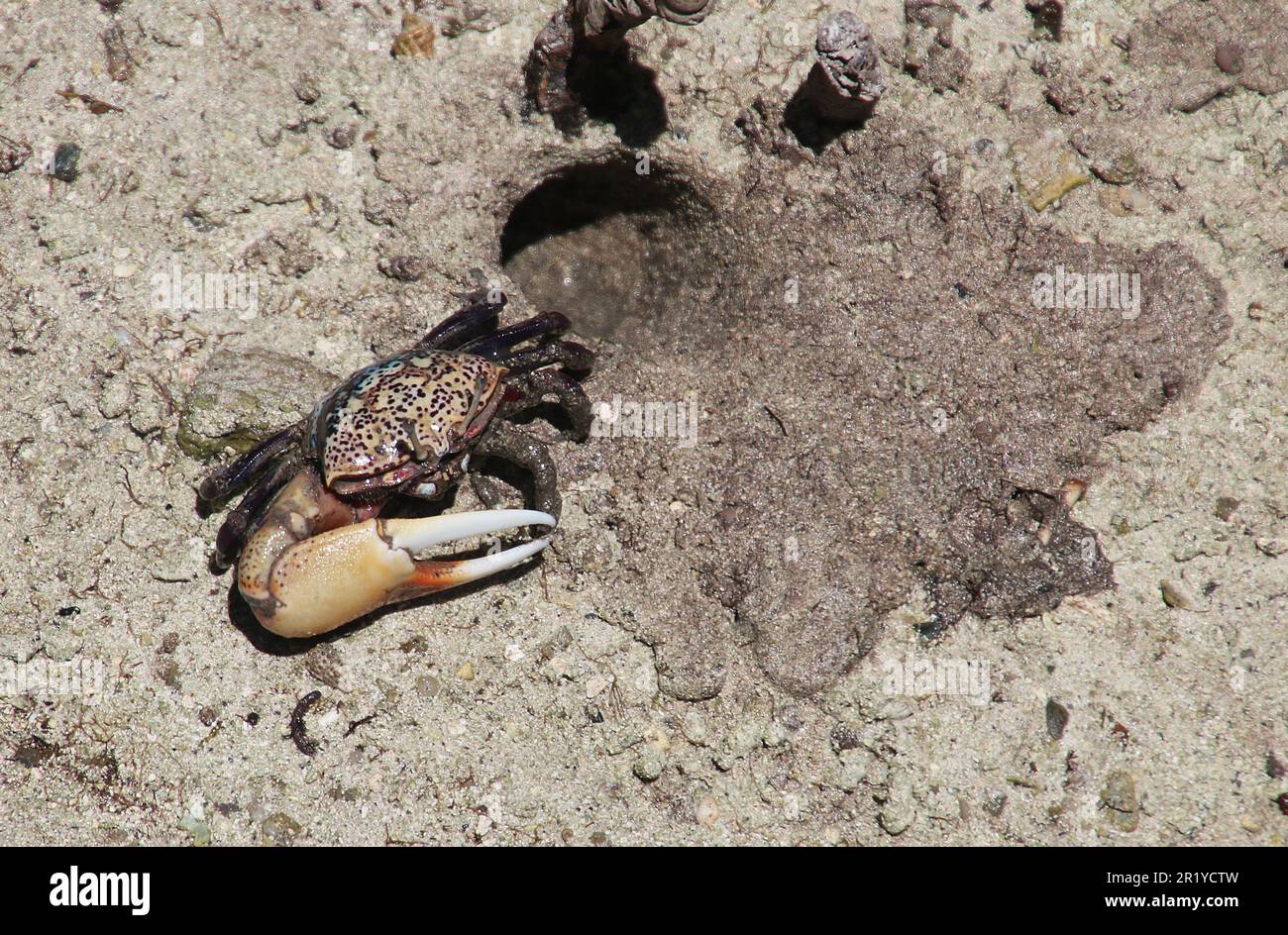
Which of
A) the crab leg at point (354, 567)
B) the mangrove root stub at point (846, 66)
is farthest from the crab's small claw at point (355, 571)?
the mangrove root stub at point (846, 66)

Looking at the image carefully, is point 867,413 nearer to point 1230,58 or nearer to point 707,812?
point 707,812

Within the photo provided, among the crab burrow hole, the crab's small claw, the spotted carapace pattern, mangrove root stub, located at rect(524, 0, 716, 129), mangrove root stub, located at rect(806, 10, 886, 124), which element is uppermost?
mangrove root stub, located at rect(524, 0, 716, 129)

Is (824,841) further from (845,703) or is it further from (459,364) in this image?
(459,364)

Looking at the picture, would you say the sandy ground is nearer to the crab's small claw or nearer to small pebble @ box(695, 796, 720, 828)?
small pebble @ box(695, 796, 720, 828)

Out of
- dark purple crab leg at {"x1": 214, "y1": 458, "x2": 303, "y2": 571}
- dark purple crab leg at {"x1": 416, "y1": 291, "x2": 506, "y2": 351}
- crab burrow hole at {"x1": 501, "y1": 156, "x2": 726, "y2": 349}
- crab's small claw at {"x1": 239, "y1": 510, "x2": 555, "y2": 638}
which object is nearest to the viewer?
crab's small claw at {"x1": 239, "y1": 510, "x2": 555, "y2": 638}

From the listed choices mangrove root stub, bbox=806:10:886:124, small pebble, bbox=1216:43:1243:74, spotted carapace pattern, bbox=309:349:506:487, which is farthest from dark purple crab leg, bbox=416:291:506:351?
small pebble, bbox=1216:43:1243:74

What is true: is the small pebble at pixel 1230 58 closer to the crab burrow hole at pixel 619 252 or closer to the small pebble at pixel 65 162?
the crab burrow hole at pixel 619 252

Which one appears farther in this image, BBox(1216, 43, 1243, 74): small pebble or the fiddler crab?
BBox(1216, 43, 1243, 74): small pebble
